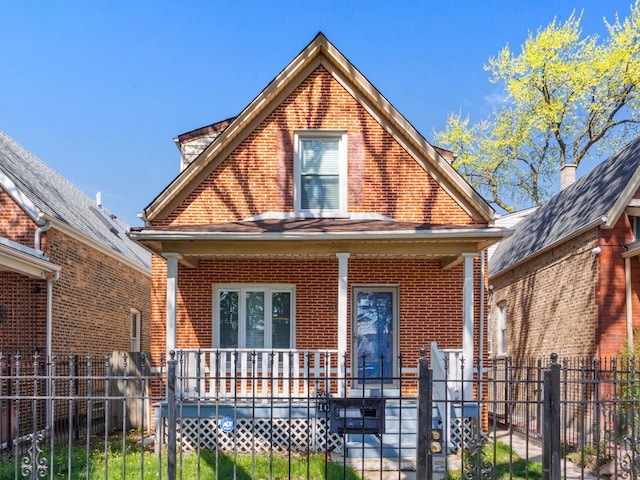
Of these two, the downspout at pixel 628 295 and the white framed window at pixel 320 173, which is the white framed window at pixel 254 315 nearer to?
the white framed window at pixel 320 173

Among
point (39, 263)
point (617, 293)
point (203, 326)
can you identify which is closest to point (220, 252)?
point (203, 326)

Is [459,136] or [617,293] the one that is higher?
[459,136]

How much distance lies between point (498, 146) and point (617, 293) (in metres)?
21.3

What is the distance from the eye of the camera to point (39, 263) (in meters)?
12.1

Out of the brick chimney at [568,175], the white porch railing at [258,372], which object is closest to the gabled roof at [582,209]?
the brick chimney at [568,175]

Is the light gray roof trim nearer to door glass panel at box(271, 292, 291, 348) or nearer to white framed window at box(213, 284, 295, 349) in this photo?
white framed window at box(213, 284, 295, 349)

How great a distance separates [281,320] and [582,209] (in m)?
Answer: 7.51

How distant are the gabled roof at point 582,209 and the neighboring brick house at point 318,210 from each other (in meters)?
2.24

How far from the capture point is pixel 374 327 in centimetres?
1309

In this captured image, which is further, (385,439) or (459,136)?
(459,136)

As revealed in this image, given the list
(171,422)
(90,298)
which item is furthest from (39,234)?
(171,422)

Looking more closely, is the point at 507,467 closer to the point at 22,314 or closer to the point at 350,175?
the point at 350,175

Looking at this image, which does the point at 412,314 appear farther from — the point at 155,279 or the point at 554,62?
the point at 554,62

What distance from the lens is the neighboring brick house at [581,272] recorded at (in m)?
12.2
